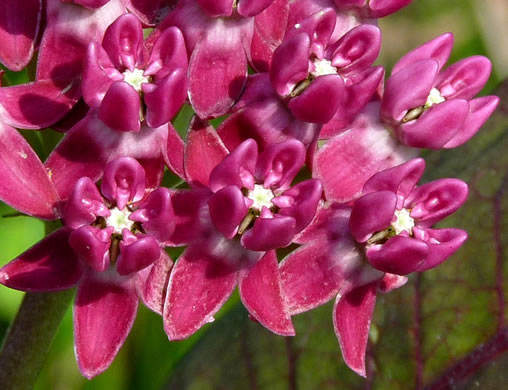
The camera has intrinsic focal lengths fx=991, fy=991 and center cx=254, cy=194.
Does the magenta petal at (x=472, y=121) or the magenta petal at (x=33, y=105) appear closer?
the magenta petal at (x=33, y=105)

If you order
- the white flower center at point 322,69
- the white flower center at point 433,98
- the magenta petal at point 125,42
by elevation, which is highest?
the magenta petal at point 125,42

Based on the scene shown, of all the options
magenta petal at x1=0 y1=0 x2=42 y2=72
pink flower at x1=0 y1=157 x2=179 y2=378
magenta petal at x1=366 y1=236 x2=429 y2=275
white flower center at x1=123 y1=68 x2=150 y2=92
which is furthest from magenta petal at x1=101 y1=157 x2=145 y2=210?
magenta petal at x1=366 y1=236 x2=429 y2=275

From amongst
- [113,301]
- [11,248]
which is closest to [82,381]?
[11,248]

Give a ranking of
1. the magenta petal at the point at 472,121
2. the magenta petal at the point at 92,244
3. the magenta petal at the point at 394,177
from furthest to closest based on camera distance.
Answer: the magenta petal at the point at 472,121, the magenta petal at the point at 394,177, the magenta petal at the point at 92,244

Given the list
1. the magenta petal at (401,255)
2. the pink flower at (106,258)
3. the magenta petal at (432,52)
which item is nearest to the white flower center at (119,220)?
the pink flower at (106,258)

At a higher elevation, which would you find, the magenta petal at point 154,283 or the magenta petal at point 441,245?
the magenta petal at point 441,245

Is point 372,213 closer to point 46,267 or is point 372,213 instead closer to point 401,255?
point 401,255

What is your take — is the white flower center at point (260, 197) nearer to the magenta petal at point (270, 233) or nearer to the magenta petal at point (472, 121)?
the magenta petal at point (270, 233)
